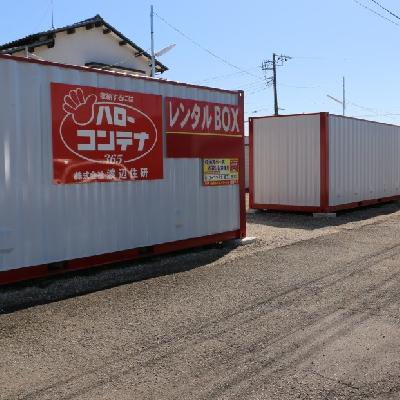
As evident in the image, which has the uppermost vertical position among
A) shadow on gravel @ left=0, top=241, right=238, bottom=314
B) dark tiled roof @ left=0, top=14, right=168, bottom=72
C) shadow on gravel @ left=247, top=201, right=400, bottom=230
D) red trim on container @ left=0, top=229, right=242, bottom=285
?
dark tiled roof @ left=0, top=14, right=168, bottom=72

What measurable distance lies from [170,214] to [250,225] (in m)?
5.15

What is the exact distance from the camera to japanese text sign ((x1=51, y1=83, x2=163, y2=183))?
286 inches

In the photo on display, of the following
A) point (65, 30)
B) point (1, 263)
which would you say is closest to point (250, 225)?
point (1, 263)

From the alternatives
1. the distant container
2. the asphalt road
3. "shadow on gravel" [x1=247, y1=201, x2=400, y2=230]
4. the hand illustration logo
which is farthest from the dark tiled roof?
the asphalt road

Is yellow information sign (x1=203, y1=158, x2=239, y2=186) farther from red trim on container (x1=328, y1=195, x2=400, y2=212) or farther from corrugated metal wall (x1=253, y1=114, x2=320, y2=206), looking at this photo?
red trim on container (x1=328, y1=195, x2=400, y2=212)

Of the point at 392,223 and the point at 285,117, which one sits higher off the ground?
the point at 285,117

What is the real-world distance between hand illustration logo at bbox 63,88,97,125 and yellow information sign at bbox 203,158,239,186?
109 inches

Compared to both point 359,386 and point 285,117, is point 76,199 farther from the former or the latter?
point 285,117

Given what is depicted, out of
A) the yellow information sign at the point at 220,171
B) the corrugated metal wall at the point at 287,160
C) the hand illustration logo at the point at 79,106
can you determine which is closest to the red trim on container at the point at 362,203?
the corrugated metal wall at the point at 287,160

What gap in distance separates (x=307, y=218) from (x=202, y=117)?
21.8 feet

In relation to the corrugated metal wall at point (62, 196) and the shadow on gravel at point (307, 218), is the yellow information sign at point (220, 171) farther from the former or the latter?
the shadow on gravel at point (307, 218)

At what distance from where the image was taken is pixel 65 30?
82.4ft

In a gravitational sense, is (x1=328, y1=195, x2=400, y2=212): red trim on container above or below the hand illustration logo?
below

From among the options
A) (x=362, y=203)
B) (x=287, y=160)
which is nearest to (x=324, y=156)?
(x=287, y=160)
